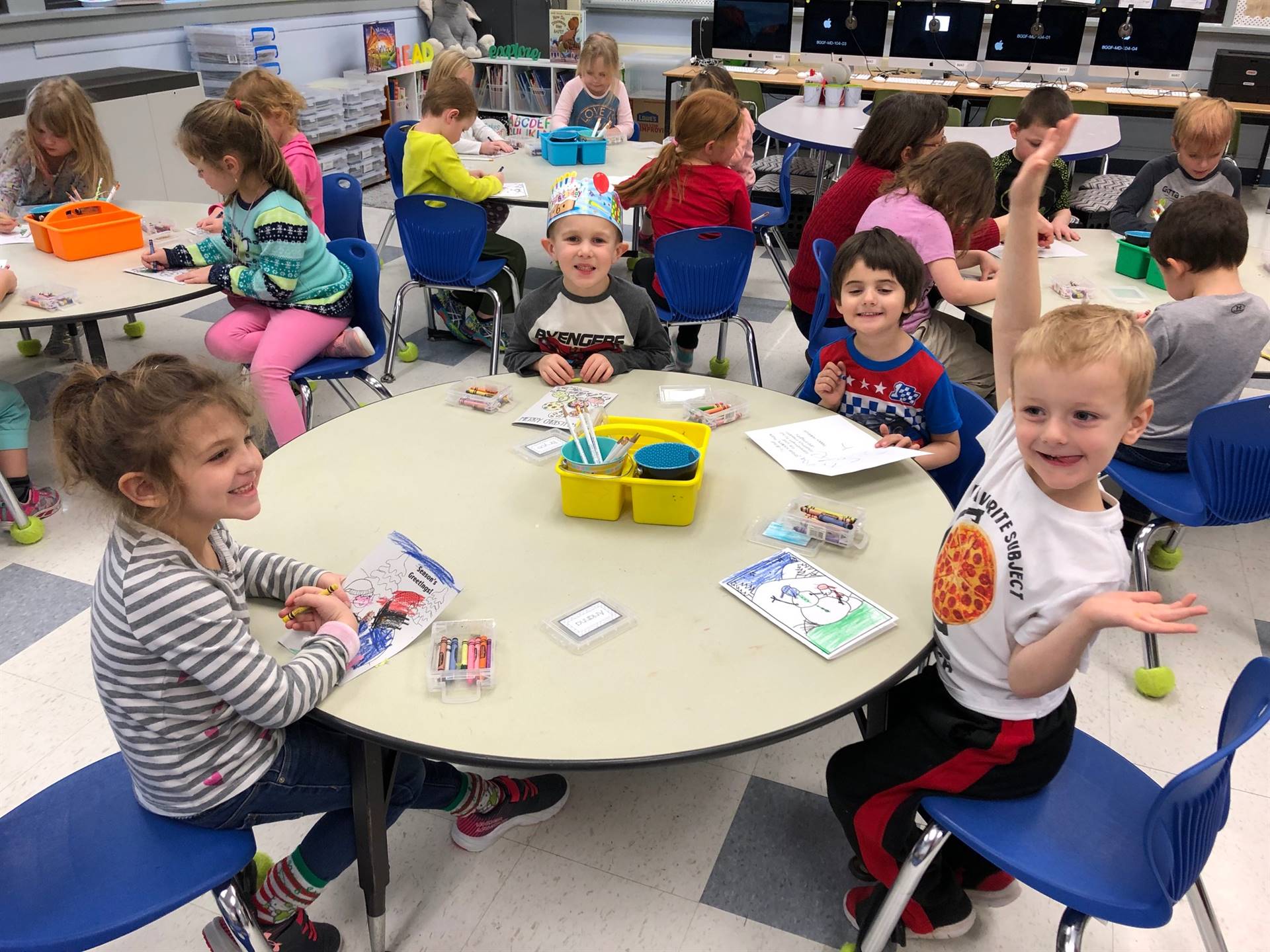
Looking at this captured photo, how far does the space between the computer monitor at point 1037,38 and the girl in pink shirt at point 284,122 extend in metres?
5.22

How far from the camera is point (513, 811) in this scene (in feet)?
5.88

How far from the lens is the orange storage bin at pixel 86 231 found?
2855 mm

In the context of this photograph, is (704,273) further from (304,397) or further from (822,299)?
(304,397)

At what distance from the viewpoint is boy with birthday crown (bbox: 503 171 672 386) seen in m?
2.23

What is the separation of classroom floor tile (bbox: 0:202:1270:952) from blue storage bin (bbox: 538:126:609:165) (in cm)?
271

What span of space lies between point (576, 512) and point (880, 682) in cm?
61

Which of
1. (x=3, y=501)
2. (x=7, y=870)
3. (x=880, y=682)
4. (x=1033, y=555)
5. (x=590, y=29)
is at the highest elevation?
(x=590, y=29)

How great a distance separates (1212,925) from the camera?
51.4 inches

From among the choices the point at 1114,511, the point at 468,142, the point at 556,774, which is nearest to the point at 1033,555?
the point at 1114,511

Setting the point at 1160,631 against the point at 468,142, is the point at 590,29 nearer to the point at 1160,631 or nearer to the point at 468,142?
the point at 468,142

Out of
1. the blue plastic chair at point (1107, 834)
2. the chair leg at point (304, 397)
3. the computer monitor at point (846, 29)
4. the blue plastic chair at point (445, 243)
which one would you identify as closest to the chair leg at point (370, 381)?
the chair leg at point (304, 397)

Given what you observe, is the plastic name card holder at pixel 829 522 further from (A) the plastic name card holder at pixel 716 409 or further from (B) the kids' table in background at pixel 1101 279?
(B) the kids' table in background at pixel 1101 279

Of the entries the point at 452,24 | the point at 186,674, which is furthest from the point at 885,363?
the point at 452,24

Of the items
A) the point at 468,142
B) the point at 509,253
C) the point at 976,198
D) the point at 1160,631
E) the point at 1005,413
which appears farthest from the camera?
the point at 468,142
